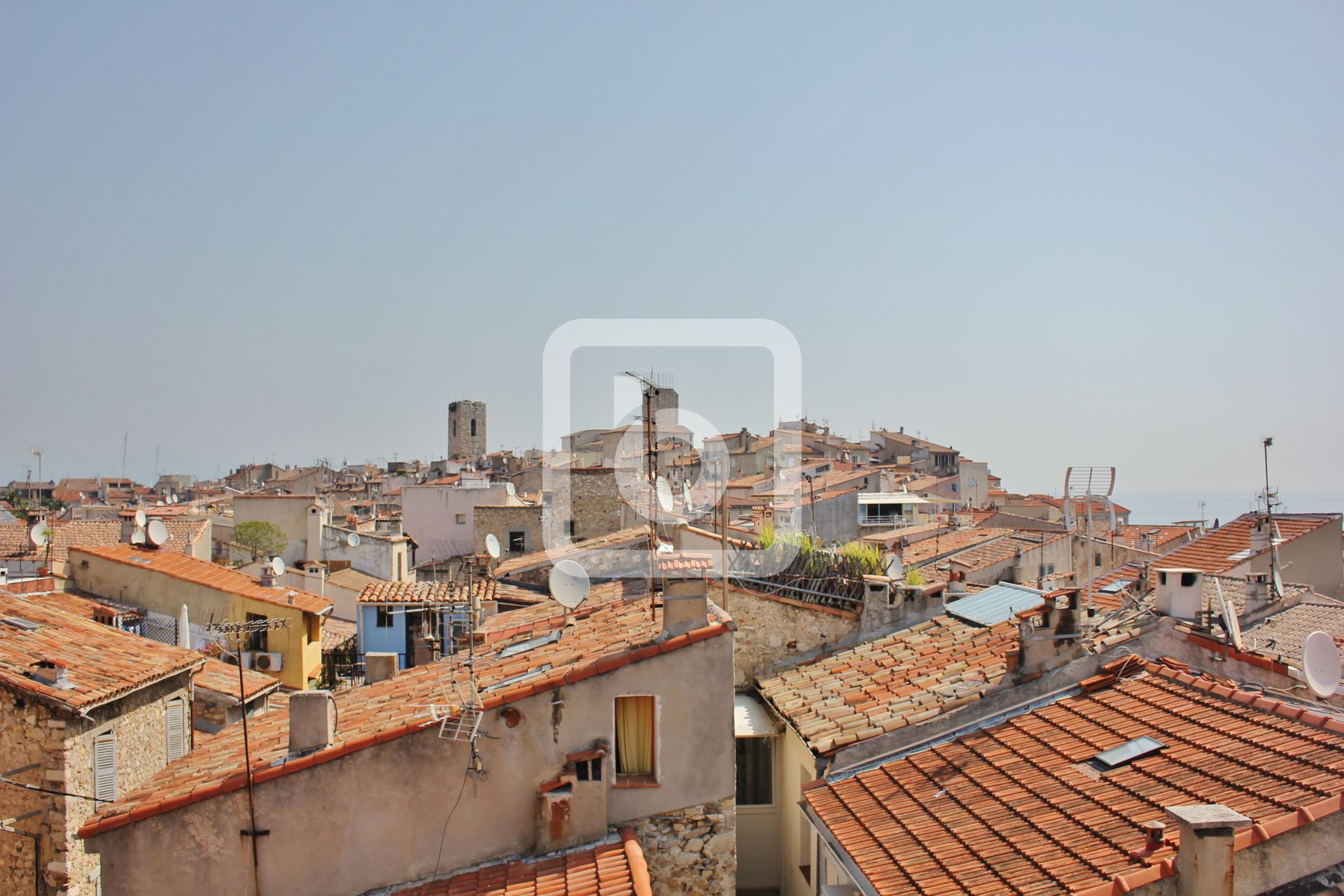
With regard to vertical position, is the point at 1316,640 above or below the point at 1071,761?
above

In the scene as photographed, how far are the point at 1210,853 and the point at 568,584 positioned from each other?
5.96m

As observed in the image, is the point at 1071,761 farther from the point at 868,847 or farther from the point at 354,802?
the point at 354,802

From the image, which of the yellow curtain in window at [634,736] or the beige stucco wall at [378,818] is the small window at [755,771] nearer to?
the yellow curtain in window at [634,736]

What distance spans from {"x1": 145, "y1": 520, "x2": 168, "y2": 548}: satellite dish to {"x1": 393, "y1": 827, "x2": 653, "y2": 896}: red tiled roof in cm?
1477

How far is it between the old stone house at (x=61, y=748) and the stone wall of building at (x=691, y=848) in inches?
229

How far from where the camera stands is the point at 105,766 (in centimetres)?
1030

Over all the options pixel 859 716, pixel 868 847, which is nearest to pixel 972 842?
pixel 868 847

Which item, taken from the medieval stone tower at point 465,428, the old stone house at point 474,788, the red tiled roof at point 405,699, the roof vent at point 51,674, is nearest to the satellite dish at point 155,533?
the roof vent at point 51,674

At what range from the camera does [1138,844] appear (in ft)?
18.7

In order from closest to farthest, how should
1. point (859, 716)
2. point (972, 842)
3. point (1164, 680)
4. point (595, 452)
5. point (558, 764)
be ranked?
point (972, 842) → point (558, 764) → point (1164, 680) → point (859, 716) → point (595, 452)

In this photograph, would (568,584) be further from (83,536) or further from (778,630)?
(83,536)

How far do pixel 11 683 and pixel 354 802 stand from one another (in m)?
5.13

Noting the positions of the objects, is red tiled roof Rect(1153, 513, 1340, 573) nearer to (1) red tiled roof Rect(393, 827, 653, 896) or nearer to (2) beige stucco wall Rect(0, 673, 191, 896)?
(1) red tiled roof Rect(393, 827, 653, 896)

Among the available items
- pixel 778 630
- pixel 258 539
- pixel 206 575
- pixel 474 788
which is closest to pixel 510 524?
pixel 206 575
